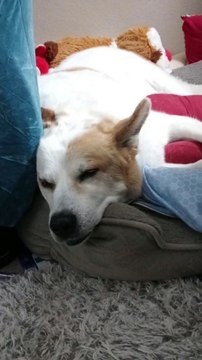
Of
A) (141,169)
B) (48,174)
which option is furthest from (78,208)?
(141,169)

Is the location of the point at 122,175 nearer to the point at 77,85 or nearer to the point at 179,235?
the point at 179,235

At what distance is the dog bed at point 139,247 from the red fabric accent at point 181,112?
0.24 meters

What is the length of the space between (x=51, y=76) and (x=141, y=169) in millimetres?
549

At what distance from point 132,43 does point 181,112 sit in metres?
0.77

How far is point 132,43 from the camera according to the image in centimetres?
215

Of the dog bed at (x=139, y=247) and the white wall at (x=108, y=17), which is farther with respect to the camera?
the white wall at (x=108, y=17)

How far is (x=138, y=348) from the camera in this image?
100 centimetres

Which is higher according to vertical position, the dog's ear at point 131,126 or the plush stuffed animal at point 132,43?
the dog's ear at point 131,126

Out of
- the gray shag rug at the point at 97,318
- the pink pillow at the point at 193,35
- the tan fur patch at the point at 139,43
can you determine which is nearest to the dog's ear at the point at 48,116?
the gray shag rug at the point at 97,318

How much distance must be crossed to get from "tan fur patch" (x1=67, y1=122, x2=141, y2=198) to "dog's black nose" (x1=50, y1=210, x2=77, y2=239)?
0.13 metres

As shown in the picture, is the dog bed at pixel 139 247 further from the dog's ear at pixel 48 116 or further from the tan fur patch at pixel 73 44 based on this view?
the tan fur patch at pixel 73 44

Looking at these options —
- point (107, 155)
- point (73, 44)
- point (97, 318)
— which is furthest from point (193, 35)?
point (97, 318)

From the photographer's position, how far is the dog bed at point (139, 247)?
3.59ft

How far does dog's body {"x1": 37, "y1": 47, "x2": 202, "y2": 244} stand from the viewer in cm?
108
